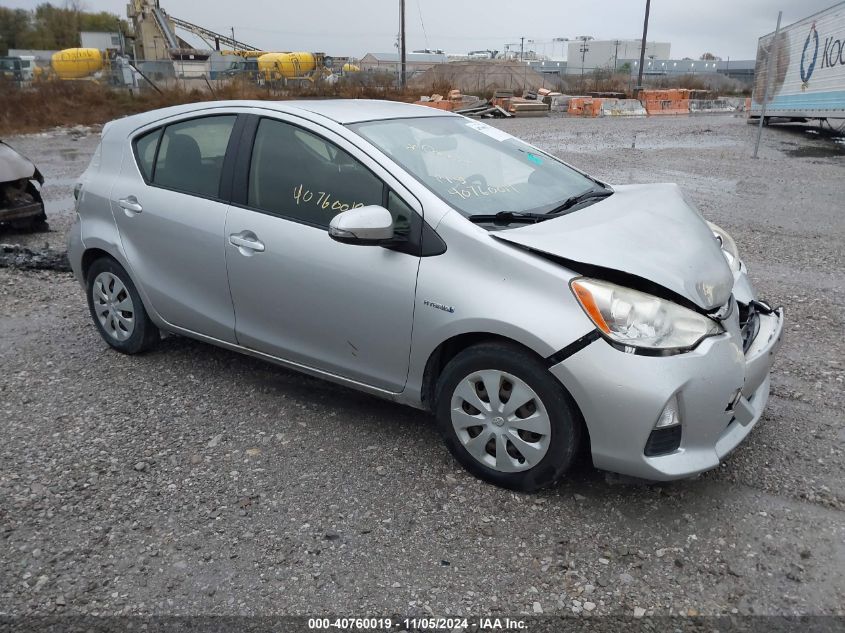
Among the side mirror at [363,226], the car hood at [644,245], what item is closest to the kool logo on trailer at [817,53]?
the car hood at [644,245]

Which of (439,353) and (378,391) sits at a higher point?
(439,353)

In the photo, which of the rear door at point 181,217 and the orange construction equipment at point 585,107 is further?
the orange construction equipment at point 585,107

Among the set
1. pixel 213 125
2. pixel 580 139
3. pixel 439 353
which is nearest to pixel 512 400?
pixel 439 353

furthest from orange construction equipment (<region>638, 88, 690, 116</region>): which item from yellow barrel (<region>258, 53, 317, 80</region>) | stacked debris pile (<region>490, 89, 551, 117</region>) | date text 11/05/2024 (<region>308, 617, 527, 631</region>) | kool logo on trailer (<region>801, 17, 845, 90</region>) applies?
date text 11/05/2024 (<region>308, 617, 527, 631</region>)

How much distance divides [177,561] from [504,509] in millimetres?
1426

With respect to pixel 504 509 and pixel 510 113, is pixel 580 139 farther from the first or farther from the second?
pixel 504 509

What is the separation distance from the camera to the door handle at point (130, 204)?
4.46 metres

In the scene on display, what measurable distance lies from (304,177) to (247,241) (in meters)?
0.48

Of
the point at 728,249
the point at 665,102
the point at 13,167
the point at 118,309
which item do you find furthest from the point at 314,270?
the point at 665,102

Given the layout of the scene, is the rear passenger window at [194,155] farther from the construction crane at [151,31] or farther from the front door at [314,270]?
the construction crane at [151,31]

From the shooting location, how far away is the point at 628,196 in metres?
3.96

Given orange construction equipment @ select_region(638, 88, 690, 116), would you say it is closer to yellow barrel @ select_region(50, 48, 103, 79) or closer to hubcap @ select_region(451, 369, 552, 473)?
yellow barrel @ select_region(50, 48, 103, 79)

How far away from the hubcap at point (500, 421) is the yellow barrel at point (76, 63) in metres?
48.0

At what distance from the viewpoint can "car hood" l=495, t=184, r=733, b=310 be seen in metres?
3.00
